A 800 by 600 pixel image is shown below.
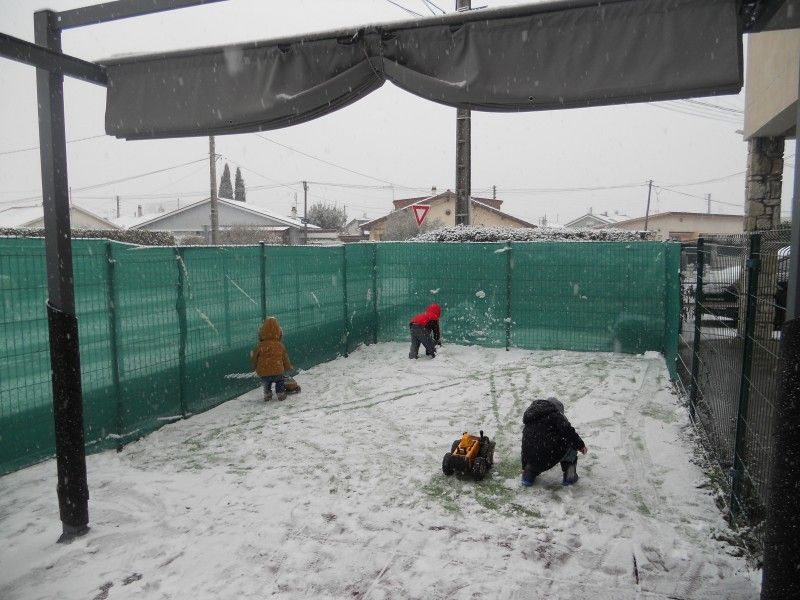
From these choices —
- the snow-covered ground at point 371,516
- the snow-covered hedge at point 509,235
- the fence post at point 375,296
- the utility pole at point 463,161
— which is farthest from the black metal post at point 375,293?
the snow-covered ground at point 371,516

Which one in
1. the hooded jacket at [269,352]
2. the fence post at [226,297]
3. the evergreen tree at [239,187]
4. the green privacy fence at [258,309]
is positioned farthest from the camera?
the evergreen tree at [239,187]

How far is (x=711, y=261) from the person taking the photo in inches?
237

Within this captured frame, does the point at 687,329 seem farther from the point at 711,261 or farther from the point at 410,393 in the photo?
the point at 410,393

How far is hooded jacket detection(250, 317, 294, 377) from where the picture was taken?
7.78 meters

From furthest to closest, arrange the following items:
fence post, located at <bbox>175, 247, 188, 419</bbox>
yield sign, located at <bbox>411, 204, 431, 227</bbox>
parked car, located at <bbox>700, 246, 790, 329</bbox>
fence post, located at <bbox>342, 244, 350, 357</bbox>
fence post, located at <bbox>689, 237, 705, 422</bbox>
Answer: yield sign, located at <bbox>411, 204, 431, 227</bbox> < fence post, located at <bbox>342, 244, 350, 357</bbox> < fence post, located at <bbox>175, 247, 188, 419</bbox> < fence post, located at <bbox>689, 237, 705, 422</bbox> < parked car, located at <bbox>700, 246, 790, 329</bbox>

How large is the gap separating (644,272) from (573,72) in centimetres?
832

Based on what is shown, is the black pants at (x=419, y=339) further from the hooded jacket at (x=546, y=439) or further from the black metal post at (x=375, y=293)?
the hooded jacket at (x=546, y=439)

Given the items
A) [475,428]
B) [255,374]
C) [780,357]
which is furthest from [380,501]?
[255,374]

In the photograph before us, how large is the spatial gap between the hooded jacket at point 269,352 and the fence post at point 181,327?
1.09 metres

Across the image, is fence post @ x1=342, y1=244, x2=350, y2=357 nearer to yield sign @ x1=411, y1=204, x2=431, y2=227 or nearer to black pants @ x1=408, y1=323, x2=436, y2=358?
black pants @ x1=408, y1=323, x2=436, y2=358

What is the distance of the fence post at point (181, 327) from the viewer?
272 inches

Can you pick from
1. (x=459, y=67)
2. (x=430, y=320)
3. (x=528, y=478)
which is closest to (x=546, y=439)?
(x=528, y=478)

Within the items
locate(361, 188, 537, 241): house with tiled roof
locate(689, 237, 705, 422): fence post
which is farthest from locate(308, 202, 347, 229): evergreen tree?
locate(689, 237, 705, 422): fence post

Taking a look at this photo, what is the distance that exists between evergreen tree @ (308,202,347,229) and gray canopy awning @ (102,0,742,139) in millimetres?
53683
